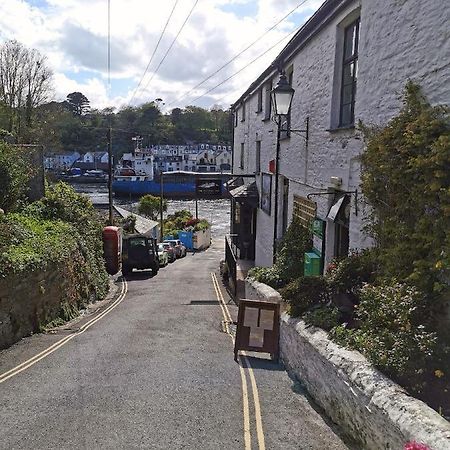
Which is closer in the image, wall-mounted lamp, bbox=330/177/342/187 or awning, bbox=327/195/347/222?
awning, bbox=327/195/347/222

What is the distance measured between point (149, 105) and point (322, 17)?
111m

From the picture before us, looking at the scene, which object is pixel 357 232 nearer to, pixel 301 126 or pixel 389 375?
pixel 389 375

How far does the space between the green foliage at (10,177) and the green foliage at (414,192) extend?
11.1 meters

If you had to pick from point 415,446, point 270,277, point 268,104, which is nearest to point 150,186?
point 268,104

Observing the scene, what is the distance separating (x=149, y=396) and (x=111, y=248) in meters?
18.6

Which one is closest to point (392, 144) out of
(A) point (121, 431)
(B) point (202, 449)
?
(B) point (202, 449)

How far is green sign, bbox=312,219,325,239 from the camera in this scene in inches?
418

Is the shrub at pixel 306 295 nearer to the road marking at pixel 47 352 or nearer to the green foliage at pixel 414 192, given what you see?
the green foliage at pixel 414 192

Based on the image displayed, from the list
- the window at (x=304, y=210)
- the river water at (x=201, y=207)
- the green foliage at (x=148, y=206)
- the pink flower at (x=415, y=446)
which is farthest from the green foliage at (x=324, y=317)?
the green foliage at (x=148, y=206)

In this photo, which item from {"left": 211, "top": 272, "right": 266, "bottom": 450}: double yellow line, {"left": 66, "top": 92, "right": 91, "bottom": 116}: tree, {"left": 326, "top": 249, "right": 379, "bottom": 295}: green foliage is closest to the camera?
{"left": 211, "top": 272, "right": 266, "bottom": 450}: double yellow line

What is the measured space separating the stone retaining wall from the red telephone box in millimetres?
17689

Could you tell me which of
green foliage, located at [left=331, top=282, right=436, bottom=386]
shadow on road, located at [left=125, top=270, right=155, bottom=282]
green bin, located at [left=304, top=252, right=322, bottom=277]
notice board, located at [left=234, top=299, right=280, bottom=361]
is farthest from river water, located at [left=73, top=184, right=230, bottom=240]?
green foliage, located at [left=331, top=282, right=436, bottom=386]

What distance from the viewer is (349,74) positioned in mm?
9766

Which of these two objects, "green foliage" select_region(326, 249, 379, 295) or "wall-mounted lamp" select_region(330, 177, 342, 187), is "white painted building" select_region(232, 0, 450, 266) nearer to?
"wall-mounted lamp" select_region(330, 177, 342, 187)
